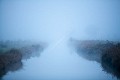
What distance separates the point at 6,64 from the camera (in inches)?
883

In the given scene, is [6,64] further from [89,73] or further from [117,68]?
[117,68]

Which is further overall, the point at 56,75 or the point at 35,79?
the point at 56,75

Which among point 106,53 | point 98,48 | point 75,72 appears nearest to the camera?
point 75,72

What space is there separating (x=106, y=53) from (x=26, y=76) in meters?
8.16

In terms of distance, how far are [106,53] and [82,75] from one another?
13.8 feet

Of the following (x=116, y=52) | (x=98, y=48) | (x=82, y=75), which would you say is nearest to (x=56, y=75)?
(x=82, y=75)

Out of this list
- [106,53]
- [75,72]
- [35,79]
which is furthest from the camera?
[106,53]

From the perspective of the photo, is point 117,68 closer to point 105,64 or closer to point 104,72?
point 104,72

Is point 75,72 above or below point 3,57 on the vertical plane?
below

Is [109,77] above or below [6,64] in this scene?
below

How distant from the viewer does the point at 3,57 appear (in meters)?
22.8

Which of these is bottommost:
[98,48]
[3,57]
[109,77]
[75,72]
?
[109,77]

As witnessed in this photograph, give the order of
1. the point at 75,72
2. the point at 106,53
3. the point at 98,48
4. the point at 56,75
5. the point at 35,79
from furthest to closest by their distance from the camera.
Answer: the point at 98,48
the point at 106,53
the point at 75,72
the point at 56,75
the point at 35,79

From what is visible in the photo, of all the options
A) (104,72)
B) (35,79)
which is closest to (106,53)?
(104,72)
